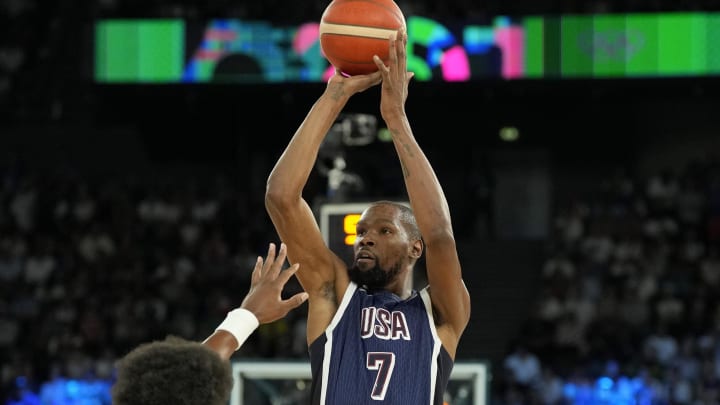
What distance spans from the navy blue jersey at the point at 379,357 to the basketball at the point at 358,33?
917 millimetres

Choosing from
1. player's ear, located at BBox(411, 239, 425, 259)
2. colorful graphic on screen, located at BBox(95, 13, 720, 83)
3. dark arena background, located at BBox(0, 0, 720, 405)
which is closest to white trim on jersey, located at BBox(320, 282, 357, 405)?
player's ear, located at BBox(411, 239, 425, 259)

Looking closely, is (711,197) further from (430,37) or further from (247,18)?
(247,18)

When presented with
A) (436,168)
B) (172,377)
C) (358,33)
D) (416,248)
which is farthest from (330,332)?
(436,168)

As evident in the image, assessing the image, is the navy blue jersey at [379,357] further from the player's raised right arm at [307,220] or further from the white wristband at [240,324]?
the white wristband at [240,324]

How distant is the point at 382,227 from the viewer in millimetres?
4969

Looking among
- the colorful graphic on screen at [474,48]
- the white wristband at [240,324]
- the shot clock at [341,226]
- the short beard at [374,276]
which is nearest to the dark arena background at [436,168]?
the colorful graphic on screen at [474,48]

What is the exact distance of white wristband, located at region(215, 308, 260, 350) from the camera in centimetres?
396

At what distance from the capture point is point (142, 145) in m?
23.4

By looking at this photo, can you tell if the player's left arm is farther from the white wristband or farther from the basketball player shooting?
the white wristband

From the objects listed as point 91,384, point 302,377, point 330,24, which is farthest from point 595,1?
point 330,24

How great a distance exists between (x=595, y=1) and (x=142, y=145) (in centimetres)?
850

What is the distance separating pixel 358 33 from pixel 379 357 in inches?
49.8

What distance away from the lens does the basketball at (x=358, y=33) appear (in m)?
5.07

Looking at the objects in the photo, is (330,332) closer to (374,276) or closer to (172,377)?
(374,276)
